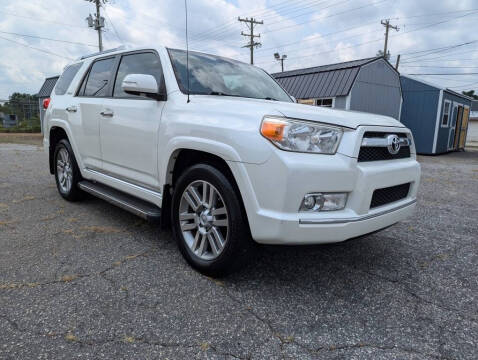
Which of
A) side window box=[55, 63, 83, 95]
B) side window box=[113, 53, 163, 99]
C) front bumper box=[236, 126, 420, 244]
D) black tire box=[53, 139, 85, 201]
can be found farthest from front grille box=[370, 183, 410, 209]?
side window box=[55, 63, 83, 95]

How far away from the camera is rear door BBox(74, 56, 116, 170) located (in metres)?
3.93

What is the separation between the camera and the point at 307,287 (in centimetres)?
267

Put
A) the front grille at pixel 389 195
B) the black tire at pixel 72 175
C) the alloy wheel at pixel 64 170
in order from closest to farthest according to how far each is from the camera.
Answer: the front grille at pixel 389 195 → the black tire at pixel 72 175 → the alloy wheel at pixel 64 170

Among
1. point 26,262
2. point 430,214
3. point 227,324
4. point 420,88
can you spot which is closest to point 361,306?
point 227,324

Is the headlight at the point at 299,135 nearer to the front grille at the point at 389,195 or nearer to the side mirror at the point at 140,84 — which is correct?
the front grille at the point at 389,195

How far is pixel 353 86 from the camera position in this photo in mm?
15133

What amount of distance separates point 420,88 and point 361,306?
17.5 metres

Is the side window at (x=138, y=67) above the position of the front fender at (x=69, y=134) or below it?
above

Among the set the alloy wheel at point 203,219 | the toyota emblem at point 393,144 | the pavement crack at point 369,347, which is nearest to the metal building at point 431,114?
the toyota emblem at point 393,144

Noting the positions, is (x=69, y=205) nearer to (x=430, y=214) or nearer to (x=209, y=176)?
(x=209, y=176)

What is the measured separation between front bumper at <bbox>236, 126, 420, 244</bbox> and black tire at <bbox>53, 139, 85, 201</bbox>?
3.09m

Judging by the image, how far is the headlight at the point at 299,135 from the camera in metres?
2.24

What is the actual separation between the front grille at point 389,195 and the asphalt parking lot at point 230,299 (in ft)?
1.29

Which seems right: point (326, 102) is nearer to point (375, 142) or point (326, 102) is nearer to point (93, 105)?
point (93, 105)
